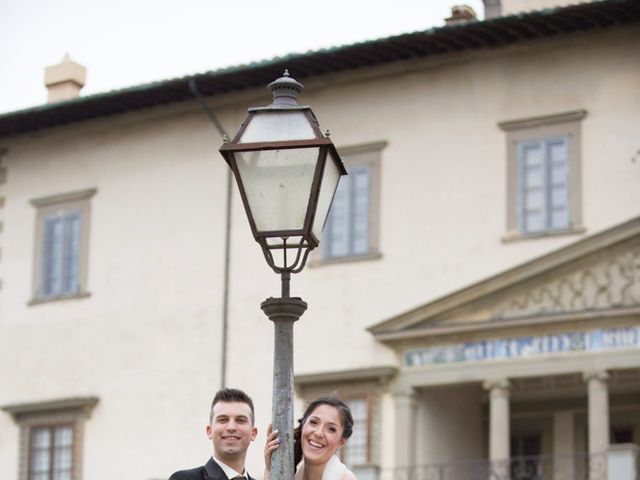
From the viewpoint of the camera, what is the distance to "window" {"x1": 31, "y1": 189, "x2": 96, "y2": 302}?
32031 mm

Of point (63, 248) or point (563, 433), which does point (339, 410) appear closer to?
point (563, 433)

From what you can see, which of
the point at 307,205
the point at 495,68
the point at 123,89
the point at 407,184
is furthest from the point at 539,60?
the point at 307,205

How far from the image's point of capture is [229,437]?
9.20 meters

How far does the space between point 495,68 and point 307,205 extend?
19058 millimetres

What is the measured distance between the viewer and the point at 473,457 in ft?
95.3

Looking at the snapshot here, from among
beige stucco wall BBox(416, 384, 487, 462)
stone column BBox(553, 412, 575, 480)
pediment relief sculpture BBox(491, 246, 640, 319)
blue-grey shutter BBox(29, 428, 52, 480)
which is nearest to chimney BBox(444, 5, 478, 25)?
pediment relief sculpture BBox(491, 246, 640, 319)

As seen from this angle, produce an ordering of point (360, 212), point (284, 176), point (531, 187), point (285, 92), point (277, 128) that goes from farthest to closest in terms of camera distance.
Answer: point (360, 212)
point (531, 187)
point (285, 92)
point (277, 128)
point (284, 176)

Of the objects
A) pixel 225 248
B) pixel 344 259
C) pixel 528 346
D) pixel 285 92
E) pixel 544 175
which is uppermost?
pixel 544 175

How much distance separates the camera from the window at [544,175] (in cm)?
2725

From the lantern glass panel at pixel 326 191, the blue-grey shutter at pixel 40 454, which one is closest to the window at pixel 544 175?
the blue-grey shutter at pixel 40 454

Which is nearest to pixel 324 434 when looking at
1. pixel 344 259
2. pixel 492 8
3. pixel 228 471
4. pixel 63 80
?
pixel 228 471

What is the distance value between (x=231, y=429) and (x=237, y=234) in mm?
21178

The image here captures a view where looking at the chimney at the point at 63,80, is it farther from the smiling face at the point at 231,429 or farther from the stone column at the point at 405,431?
the smiling face at the point at 231,429

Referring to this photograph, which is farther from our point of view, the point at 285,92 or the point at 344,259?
the point at 344,259
